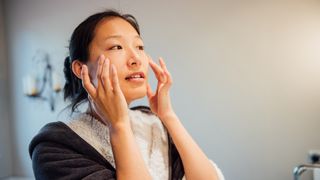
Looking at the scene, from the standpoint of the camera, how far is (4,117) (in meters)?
2.62

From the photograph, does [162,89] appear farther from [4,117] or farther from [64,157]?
[4,117]

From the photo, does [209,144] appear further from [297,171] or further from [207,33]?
[207,33]

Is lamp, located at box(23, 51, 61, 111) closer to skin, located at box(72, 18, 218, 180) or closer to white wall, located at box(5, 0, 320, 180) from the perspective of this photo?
white wall, located at box(5, 0, 320, 180)

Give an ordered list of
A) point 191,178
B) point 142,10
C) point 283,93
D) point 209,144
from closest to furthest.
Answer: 1. point 191,178
2. point 283,93
3. point 209,144
4. point 142,10

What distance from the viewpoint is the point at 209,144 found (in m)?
1.95

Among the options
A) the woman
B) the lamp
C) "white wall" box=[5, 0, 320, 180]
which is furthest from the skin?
the lamp

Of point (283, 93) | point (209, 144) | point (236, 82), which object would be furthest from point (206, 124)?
point (283, 93)

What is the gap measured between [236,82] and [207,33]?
0.38 meters

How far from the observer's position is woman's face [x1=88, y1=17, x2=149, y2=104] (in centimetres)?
68

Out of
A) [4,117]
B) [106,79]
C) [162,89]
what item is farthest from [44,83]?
[106,79]

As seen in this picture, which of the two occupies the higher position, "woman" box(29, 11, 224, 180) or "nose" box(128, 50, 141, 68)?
"nose" box(128, 50, 141, 68)

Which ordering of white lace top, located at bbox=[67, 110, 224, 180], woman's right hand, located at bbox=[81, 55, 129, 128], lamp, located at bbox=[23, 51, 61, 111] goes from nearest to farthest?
woman's right hand, located at bbox=[81, 55, 129, 128], white lace top, located at bbox=[67, 110, 224, 180], lamp, located at bbox=[23, 51, 61, 111]

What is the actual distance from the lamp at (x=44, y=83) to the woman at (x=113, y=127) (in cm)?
166

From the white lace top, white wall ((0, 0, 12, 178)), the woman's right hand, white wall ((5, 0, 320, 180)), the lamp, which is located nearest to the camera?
the woman's right hand
